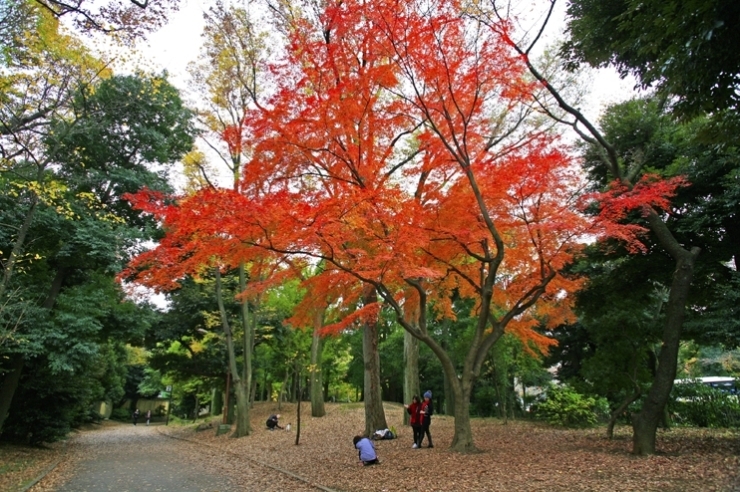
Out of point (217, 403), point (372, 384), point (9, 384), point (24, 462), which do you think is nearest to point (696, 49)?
point (372, 384)

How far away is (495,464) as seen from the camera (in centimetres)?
759

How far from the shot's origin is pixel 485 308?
9.09 m

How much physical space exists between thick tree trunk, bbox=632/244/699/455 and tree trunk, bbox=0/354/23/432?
15.3 meters

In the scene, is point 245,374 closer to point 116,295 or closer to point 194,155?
point 116,295

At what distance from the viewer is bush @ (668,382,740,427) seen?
13141mm

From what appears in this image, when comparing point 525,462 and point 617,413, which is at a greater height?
point 617,413

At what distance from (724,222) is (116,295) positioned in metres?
17.4

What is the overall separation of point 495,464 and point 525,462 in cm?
56

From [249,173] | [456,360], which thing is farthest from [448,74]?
[456,360]

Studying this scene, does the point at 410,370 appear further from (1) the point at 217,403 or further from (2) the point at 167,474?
(1) the point at 217,403

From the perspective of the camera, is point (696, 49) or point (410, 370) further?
point (410, 370)

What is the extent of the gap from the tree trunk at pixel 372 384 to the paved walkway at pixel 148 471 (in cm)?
401

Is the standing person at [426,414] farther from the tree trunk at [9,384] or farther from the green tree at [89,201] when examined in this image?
the tree trunk at [9,384]

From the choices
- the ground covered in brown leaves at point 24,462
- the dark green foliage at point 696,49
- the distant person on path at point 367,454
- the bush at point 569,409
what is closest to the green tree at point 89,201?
the ground covered in brown leaves at point 24,462
